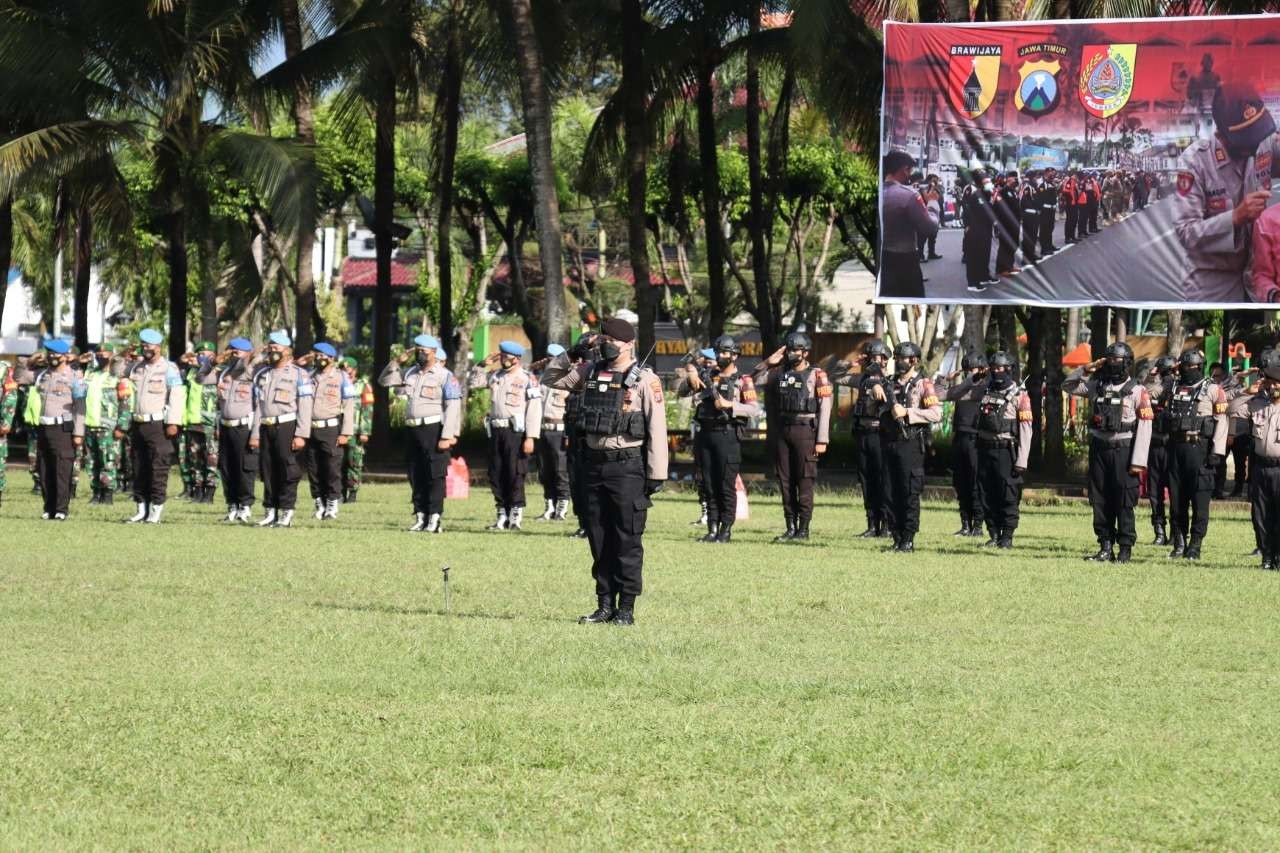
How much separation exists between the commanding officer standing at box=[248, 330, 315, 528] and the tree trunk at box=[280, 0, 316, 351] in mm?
6332

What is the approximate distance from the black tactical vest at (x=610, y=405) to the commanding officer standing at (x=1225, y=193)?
1440 cm

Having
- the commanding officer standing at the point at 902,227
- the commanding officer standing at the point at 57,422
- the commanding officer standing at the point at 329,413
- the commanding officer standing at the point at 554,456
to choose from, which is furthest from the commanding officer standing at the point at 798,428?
the commanding officer standing at the point at 57,422

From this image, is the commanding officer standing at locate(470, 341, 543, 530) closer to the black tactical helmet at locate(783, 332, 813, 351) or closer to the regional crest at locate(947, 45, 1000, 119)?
the black tactical helmet at locate(783, 332, 813, 351)

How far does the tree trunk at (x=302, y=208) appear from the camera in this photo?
27.4 m

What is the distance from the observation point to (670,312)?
5272 cm

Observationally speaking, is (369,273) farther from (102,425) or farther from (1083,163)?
(1083,163)

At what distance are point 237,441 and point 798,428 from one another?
20.2 feet

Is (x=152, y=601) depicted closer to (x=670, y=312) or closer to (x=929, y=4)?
(x=929, y=4)

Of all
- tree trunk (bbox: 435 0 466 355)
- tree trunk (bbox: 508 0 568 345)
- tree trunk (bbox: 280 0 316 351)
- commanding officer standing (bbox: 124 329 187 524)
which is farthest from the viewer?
tree trunk (bbox: 435 0 466 355)

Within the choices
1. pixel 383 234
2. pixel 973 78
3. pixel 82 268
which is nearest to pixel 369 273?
pixel 82 268

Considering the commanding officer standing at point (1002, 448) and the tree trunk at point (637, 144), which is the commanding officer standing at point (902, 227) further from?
the commanding officer standing at point (1002, 448)

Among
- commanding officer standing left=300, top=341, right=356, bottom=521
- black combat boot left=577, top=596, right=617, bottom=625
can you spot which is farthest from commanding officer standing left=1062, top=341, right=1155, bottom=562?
commanding officer standing left=300, top=341, right=356, bottom=521

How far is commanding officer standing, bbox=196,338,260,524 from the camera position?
21.3 m

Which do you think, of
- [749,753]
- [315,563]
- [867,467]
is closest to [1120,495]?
[867,467]
